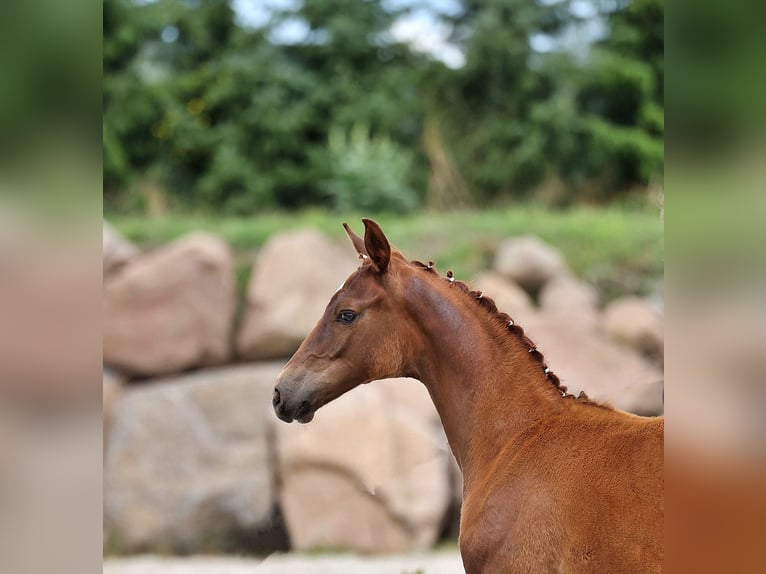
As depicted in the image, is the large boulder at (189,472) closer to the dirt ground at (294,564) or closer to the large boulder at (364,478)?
the dirt ground at (294,564)

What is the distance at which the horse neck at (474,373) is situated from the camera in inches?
82.1

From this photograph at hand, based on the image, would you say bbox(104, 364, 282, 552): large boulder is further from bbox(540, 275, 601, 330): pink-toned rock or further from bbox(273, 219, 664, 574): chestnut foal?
bbox(273, 219, 664, 574): chestnut foal

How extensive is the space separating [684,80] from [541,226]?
6837 millimetres

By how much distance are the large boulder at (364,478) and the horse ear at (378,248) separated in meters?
3.83

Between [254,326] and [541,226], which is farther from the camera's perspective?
[541,226]

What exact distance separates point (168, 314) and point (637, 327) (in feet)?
12.8

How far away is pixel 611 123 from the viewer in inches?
412

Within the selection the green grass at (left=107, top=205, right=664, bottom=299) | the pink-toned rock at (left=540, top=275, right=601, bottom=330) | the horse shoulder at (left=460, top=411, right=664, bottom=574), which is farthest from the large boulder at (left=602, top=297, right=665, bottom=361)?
the horse shoulder at (left=460, top=411, right=664, bottom=574)

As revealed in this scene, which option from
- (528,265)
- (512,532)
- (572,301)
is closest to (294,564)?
(572,301)

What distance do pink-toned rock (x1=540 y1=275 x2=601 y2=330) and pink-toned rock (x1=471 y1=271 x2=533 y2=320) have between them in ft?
0.60

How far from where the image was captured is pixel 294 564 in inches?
205

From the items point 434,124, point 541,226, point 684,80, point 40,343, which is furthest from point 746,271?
point 434,124

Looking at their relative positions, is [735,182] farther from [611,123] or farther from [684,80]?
[611,123]

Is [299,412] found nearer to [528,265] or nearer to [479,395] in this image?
[479,395]
